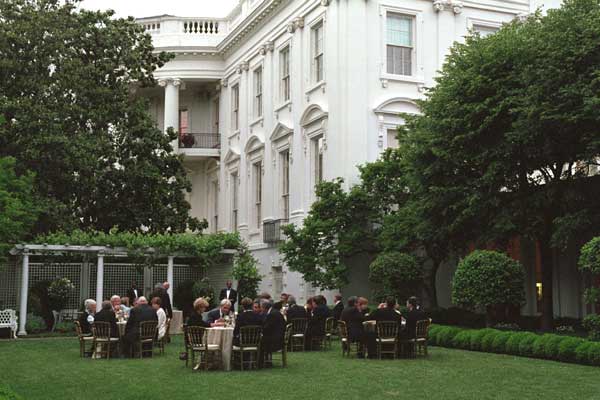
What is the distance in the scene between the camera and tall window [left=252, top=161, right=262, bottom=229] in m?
37.4

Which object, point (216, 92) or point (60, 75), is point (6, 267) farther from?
point (216, 92)

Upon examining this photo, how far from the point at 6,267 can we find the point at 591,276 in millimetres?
18633

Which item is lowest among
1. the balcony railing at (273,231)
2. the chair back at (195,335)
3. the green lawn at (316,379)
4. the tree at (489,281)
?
the green lawn at (316,379)

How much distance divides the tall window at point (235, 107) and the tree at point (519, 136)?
56.1 feet

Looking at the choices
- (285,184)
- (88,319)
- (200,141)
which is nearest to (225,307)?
(88,319)

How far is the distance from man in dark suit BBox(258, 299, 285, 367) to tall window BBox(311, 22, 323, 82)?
16.7 metres

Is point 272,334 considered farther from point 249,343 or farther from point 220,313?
point 220,313

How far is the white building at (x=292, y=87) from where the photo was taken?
30.3 meters

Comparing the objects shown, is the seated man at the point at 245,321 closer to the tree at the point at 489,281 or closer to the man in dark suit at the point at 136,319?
the man in dark suit at the point at 136,319

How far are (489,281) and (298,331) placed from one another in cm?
527

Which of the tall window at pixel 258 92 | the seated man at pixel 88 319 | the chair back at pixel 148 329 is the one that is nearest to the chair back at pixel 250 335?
the chair back at pixel 148 329

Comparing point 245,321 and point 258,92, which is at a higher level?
point 258,92

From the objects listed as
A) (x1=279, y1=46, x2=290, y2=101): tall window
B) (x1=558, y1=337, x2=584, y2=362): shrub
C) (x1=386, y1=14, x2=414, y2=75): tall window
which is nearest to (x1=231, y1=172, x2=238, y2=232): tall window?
(x1=279, y1=46, x2=290, y2=101): tall window

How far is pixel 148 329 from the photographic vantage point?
18.7 metres
